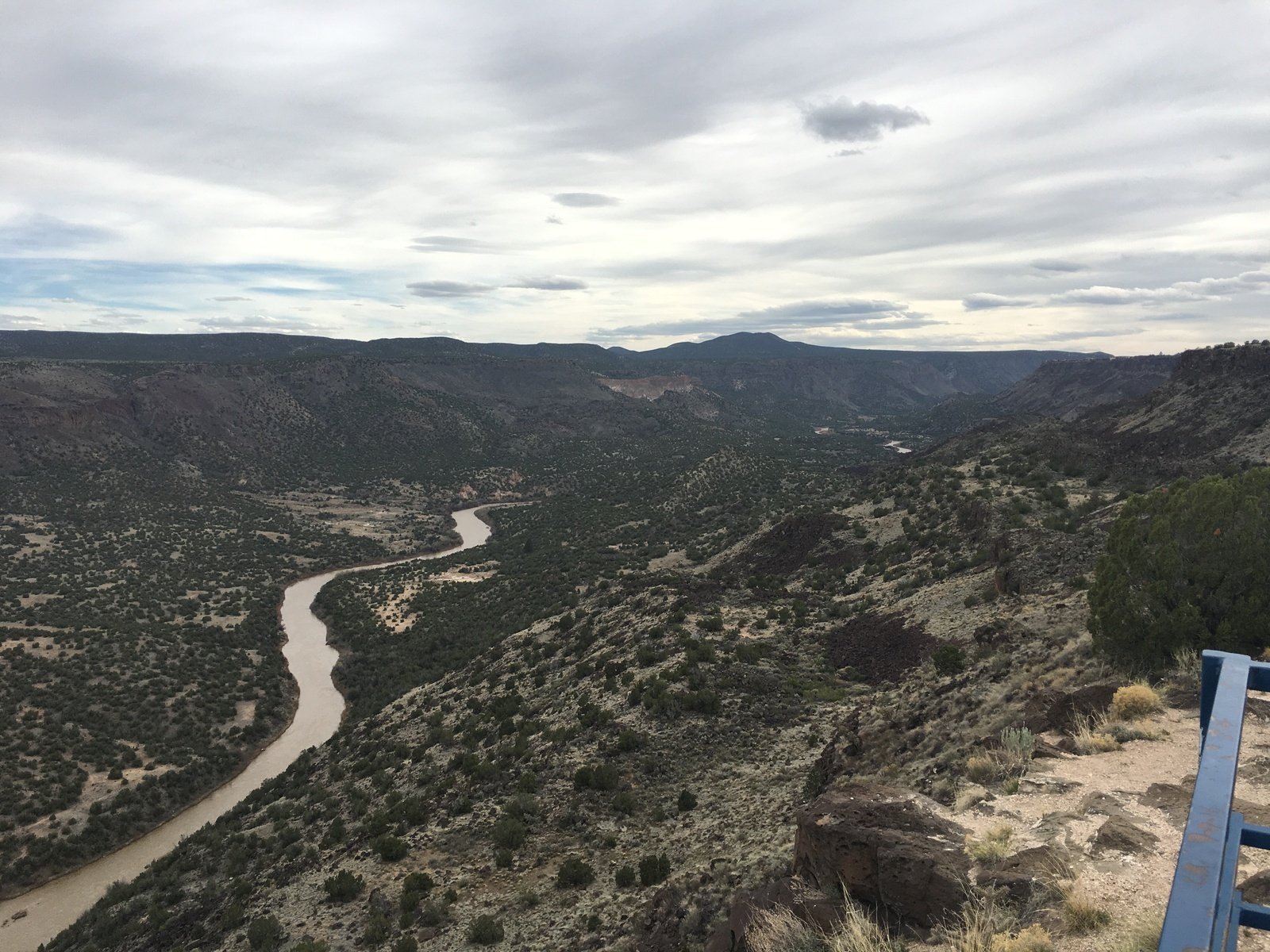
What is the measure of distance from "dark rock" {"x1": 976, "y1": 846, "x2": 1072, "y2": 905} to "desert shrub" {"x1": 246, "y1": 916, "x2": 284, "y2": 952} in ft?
57.2

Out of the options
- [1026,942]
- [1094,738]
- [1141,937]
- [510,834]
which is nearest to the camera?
[1141,937]

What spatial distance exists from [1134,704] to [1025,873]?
20.0ft

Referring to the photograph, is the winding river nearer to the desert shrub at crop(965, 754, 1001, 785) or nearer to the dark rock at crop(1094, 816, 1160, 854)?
the desert shrub at crop(965, 754, 1001, 785)

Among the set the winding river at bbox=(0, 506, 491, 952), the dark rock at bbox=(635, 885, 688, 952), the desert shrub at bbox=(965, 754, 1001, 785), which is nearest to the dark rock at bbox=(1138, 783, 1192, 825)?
the desert shrub at bbox=(965, 754, 1001, 785)

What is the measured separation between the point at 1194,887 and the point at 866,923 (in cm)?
541

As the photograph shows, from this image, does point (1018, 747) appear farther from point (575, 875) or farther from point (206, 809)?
point (206, 809)

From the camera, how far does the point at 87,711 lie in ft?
132

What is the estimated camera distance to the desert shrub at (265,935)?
675 inches

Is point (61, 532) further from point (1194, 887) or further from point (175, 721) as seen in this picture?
point (1194, 887)

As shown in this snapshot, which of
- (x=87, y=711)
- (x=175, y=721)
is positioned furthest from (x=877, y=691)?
(x=87, y=711)

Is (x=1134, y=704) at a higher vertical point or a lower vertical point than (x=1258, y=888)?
lower

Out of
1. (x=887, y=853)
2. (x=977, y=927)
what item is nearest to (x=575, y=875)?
(x=887, y=853)

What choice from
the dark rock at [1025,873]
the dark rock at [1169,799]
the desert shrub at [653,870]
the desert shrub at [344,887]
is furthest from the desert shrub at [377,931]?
the dark rock at [1169,799]

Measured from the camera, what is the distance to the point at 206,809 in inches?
1374
